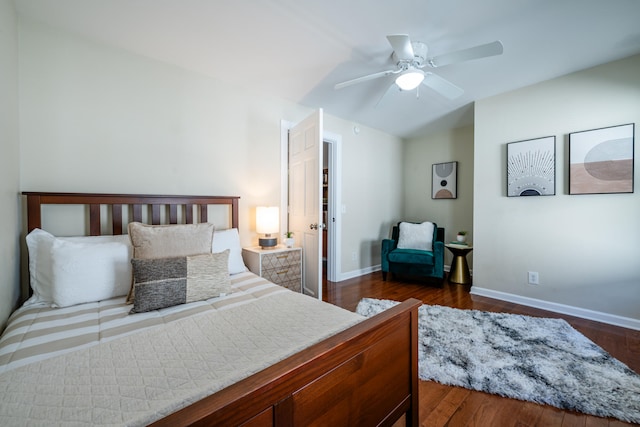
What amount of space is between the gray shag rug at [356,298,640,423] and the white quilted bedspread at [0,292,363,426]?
107 cm

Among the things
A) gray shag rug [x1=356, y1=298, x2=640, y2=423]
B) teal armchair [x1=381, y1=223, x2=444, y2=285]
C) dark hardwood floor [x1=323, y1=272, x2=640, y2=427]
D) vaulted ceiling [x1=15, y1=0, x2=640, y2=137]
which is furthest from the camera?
teal armchair [x1=381, y1=223, x2=444, y2=285]

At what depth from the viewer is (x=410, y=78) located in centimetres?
208

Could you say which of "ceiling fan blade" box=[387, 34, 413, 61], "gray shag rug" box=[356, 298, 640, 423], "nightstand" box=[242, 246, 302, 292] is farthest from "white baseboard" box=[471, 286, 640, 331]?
"ceiling fan blade" box=[387, 34, 413, 61]

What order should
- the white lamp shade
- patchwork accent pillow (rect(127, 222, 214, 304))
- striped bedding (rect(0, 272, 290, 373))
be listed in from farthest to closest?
the white lamp shade → patchwork accent pillow (rect(127, 222, 214, 304)) → striped bedding (rect(0, 272, 290, 373))

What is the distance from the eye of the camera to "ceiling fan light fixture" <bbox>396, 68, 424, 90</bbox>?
202 centimetres

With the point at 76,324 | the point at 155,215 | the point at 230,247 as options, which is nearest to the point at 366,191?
the point at 230,247

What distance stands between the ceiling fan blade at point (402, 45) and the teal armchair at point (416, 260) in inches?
97.0

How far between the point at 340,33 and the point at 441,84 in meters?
1.00

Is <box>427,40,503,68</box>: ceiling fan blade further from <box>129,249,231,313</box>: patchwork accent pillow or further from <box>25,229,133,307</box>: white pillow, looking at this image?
<box>25,229,133,307</box>: white pillow

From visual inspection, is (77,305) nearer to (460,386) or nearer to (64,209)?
(64,209)

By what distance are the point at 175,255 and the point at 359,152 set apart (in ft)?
10.3

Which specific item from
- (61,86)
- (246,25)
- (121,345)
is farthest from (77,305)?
(246,25)

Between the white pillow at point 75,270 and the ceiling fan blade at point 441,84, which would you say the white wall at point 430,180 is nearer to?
the ceiling fan blade at point 441,84

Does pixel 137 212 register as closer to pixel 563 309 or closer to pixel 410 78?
pixel 410 78
